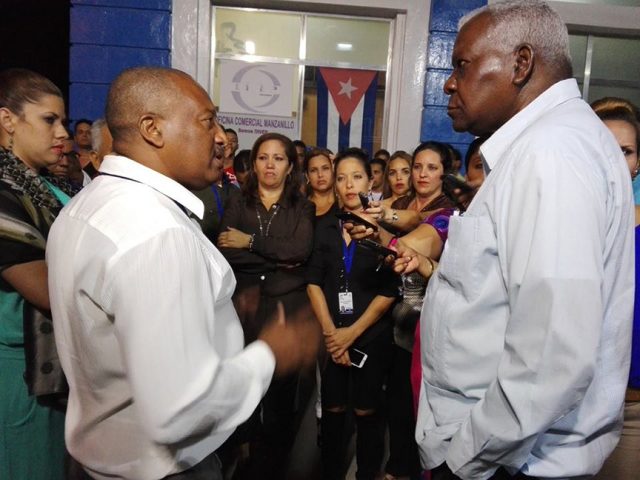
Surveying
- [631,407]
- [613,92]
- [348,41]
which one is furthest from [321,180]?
[613,92]

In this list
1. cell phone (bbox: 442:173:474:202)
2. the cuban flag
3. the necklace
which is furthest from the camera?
the cuban flag

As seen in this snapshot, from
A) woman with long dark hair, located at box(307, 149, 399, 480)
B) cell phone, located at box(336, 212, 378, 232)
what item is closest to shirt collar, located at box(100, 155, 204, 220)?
cell phone, located at box(336, 212, 378, 232)

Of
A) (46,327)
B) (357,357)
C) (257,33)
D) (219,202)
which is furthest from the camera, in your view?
(257,33)

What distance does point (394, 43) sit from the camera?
641 centimetres

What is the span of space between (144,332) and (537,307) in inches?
33.5

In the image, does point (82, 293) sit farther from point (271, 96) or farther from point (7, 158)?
point (271, 96)

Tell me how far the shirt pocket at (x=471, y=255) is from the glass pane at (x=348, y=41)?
5.89 metres

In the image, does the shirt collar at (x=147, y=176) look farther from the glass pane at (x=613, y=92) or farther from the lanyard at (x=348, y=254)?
the glass pane at (x=613, y=92)

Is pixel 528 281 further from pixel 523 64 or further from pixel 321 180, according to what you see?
pixel 321 180

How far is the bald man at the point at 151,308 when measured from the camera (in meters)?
1.07

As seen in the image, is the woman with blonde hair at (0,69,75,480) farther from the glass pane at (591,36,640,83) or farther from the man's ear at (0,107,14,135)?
the glass pane at (591,36,640,83)

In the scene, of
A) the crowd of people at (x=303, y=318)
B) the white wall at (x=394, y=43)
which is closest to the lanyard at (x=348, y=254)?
the crowd of people at (x=303, y=318)

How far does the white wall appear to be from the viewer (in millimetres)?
5898

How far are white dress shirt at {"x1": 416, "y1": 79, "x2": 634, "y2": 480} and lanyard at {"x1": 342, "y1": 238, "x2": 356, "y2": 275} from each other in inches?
64.0
